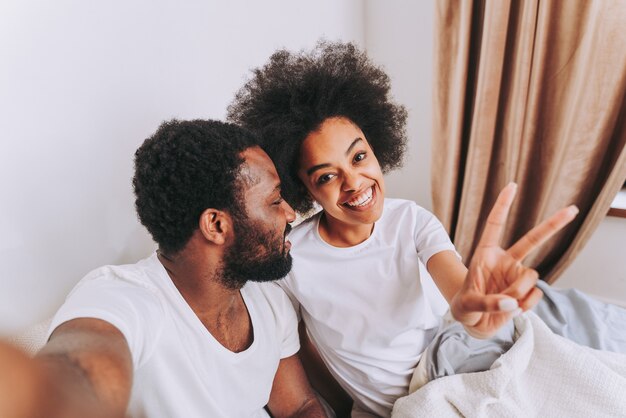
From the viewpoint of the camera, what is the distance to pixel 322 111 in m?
1.04

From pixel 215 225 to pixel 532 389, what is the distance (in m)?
0.79

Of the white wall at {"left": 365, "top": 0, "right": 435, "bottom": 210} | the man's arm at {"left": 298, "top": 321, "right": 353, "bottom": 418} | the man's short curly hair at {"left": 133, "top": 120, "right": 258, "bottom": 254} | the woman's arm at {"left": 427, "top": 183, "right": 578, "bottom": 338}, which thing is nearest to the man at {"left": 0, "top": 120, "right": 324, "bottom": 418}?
the man's short curly hair at {"left": 133, "top": 120, "right": 258, "bottom": 254}

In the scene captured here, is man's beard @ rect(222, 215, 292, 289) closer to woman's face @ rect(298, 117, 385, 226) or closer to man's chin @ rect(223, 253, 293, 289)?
man's chin @ rect(223, 253, 293, 289)

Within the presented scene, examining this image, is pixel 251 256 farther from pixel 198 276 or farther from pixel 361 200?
pixel 361 200

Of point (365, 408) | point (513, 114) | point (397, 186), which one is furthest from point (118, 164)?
point (397, 186)

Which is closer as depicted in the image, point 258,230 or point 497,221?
point 497,221

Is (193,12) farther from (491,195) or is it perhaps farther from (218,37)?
(491,195)

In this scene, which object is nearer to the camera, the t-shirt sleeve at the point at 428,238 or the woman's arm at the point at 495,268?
the woman's arm at the point at 495,268

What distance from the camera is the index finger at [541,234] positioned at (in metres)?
0.72

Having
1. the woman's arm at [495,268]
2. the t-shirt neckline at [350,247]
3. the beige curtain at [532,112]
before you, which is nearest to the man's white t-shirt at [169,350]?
the t-shirt neckline at [350,247]

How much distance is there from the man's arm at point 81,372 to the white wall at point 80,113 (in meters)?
0.24

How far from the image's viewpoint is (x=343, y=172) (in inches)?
39.5

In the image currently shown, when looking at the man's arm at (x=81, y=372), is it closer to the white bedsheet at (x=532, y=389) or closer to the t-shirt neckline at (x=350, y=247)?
the t-shirt neckline at (x=350, y=247)

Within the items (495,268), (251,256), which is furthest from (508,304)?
(251,256)
